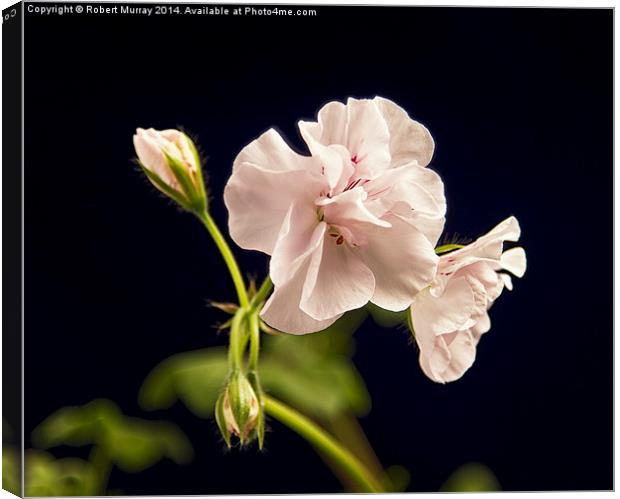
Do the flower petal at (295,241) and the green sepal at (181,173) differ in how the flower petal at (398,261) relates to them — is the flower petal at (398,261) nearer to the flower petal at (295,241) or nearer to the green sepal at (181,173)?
the flower petal at (295,241)

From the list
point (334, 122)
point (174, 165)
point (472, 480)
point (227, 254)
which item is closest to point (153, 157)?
point (174, 165)

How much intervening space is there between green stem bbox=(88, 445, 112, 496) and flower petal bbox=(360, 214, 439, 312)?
513 mm

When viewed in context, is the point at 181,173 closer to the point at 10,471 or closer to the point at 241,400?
the point at 241,400

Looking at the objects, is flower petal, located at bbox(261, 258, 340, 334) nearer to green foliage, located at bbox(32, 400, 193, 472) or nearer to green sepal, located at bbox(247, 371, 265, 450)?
green sepal, located at bbox(247, 371, 265, 450)

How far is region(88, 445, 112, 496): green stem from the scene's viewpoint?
5.50 ft

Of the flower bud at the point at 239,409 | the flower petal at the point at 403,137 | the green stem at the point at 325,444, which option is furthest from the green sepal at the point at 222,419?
the flower petal at the point at 403,137

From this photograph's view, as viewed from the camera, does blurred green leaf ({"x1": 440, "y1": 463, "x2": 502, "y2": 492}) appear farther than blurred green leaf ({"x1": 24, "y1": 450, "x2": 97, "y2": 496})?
Yes

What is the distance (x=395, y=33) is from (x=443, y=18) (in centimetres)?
7

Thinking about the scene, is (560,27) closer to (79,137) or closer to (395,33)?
(395,33)

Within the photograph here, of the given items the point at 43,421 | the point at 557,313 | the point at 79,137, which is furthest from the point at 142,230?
the point at 557,313

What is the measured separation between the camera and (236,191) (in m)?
1.36

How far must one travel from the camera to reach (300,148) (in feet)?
5.42

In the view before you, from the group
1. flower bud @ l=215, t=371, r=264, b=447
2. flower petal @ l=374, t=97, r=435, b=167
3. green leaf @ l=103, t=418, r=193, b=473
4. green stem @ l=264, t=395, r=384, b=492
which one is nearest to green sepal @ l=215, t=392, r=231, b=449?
flower bud @ l=215, t=371, r=264, b=447

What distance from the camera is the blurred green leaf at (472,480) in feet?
5.66
